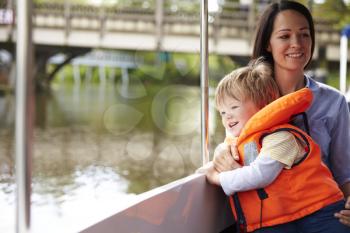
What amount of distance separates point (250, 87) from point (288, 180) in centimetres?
26

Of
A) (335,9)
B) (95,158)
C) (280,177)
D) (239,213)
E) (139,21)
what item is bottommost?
(95,158)

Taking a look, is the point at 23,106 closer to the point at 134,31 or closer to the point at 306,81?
the point at 306,81

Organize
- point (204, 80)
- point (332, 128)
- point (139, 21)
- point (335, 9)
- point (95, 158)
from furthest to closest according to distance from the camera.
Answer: point (139, 21) < point (335, 9) < point (95, 158) < point (204, 80) < point (332, 128)

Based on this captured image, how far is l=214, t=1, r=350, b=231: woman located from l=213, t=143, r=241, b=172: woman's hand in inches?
0.8

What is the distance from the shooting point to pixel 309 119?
4.82 ft

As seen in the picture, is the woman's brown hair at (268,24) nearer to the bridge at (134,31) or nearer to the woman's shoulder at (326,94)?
the woman's shoulder at (326,94)

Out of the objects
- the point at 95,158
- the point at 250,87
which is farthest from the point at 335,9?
the point at 250,87

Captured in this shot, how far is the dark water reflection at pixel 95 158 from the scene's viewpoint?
20.6ft

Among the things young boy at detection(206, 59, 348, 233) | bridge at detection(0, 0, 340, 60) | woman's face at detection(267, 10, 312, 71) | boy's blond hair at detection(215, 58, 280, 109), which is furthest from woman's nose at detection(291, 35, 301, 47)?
bridge at detection(0, 0, 340, 60)

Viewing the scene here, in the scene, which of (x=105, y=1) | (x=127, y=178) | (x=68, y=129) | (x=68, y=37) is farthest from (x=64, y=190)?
(x=105, y=1)

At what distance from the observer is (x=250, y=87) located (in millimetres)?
1390

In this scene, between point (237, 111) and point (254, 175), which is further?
point (237, 111)

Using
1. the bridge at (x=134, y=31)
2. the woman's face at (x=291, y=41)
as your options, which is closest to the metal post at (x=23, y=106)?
the woman's face at (x=291, y=41)

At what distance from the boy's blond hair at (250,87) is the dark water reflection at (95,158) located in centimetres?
42
